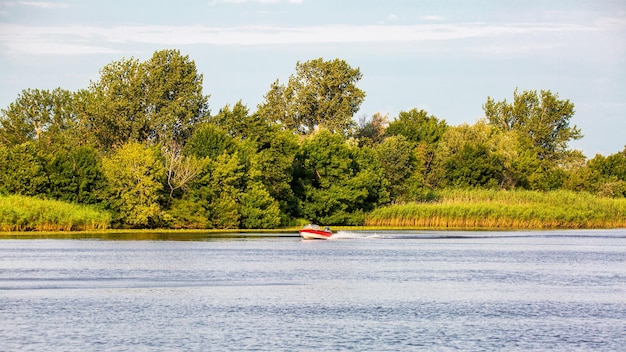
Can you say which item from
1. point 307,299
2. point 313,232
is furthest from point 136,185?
point 307,299

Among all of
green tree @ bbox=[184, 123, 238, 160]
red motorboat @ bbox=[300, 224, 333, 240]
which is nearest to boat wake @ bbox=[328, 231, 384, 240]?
red motorboat @ bbox=[300, 224, 333, 240]

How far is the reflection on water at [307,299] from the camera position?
28797 mm

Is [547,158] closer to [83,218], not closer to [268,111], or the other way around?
[268,111]

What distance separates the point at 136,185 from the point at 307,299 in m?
52.7

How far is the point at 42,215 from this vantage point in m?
78.0

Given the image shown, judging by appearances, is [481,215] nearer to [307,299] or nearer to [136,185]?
[136,185]

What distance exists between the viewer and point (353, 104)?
136500mm

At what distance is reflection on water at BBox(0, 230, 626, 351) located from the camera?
94.5ft

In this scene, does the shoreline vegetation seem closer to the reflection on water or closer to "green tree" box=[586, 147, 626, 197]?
the reflection on water

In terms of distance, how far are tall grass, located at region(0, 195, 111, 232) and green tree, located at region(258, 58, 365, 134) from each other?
177 ft

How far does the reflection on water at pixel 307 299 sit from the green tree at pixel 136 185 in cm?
2112

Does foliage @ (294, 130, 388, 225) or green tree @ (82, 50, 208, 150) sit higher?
green tree @ (82, 50, 208, 150)

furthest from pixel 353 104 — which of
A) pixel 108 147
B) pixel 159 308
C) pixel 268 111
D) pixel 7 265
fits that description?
pixel 159 308

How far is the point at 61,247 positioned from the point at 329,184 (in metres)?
44.2
